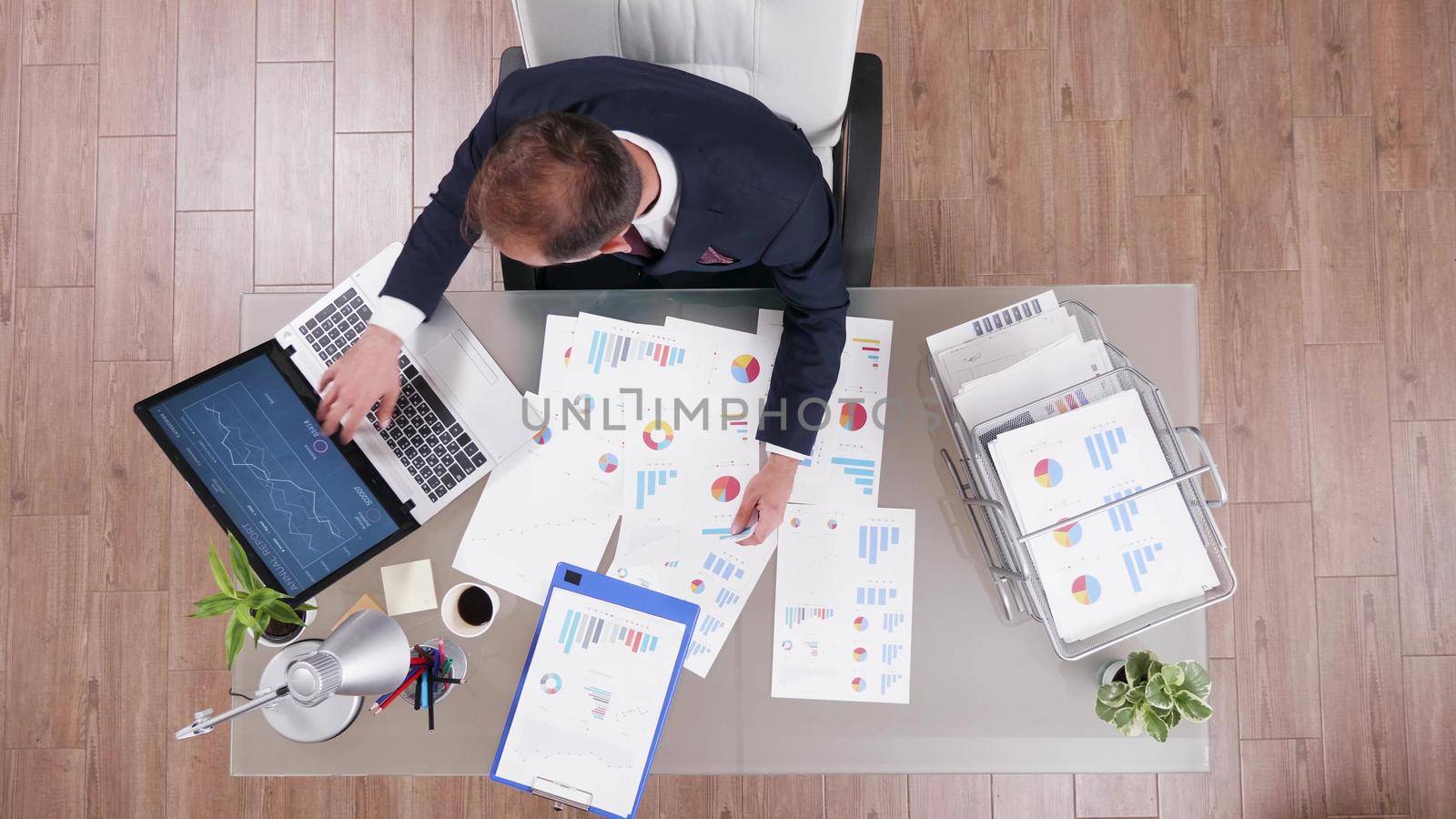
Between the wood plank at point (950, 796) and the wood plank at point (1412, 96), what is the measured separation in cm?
174

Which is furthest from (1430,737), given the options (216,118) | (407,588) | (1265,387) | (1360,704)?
(216,118)

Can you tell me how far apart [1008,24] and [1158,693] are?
1626 millimetres

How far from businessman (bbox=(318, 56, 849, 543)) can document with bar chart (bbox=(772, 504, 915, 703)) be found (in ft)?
0.31

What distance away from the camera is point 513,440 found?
4.06ft

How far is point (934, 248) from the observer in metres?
2.02

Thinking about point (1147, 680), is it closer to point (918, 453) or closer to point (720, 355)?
point (918, 453)

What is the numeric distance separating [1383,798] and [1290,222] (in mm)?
1367

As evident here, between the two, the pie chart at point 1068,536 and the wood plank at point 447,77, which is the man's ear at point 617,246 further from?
the wood plank at point 447,77

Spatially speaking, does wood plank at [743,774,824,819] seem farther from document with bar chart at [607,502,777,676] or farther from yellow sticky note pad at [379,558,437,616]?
yellow sticky note pad at [379,558,437,616]

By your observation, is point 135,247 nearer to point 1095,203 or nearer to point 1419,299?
point 1095,203

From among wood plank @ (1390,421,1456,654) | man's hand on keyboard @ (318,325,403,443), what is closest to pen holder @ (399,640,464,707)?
man's hand on keyboard @ (318,325,403,443)

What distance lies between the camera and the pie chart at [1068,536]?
111 centimetres

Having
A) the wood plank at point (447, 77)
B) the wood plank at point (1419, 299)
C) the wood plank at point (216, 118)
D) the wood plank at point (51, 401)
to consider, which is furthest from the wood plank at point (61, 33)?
the wood plank at point (1419, 299)

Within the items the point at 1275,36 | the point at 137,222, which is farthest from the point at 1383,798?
the point at 137,222
